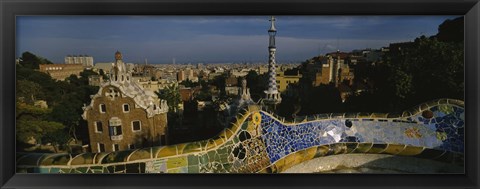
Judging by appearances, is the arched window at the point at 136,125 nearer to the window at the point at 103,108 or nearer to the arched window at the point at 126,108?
the arched window at the point at 126,108

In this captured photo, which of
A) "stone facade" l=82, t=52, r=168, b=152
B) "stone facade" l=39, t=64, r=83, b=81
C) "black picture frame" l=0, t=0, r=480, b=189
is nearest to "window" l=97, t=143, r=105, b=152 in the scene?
"stone facade" l=82, t=52, r=168, b=152

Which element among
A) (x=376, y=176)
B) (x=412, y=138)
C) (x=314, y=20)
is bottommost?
(x=376, y=176)

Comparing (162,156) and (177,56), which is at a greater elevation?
(177,56)

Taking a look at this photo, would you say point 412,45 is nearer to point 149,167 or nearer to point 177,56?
point 177,56

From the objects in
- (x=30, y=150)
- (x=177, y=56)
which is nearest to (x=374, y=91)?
(x=177, y=56)
